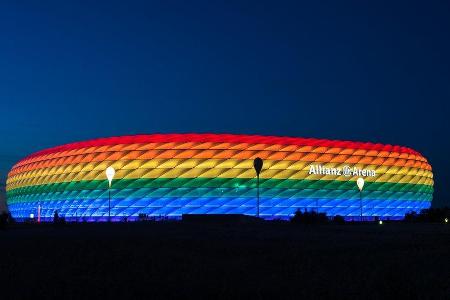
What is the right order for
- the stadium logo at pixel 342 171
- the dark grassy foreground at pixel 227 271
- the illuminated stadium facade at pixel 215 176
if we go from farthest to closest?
the stadium logo at pixel 342 171, the illuminated stadium facade at pixel 215 176, the dark grassy foreground at pixel 227 271

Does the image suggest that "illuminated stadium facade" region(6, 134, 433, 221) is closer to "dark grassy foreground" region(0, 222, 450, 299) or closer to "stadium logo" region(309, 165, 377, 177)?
"stadium logo" region(309, 165, 377, 177)

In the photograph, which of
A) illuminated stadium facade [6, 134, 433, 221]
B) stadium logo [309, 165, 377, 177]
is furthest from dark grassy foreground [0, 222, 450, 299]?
A: stadium logo [309, 165, 377, 177]

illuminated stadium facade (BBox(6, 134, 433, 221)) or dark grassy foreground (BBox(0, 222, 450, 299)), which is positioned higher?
illuminated stadium facade (BBox(6, 134, 433, 221))

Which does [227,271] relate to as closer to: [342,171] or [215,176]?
[215,176]

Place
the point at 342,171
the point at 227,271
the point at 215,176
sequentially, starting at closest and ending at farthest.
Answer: the point at 227,271 < the point at 215,176 < the point at 342,171

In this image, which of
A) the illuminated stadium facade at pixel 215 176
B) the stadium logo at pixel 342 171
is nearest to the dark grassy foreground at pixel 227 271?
the illuminated stadium facade at pixel 215 176

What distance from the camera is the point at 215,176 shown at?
2345 inches

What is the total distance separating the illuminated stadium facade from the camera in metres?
59.7

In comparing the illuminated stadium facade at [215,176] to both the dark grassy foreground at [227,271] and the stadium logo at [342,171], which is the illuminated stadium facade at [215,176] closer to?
the stadium logo at [342,171]

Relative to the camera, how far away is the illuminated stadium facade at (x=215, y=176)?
2349 inches

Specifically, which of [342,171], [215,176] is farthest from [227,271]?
[342,171]

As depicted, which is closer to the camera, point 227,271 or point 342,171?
point 227,271

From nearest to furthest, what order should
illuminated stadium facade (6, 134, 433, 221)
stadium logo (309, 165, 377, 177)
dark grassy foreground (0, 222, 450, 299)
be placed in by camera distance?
dark grassy foreground (0, 222, 450, 299) < illuminated stadium facade (6, 134, 433, 221) < stadium logo (309, 165, 377, 177)

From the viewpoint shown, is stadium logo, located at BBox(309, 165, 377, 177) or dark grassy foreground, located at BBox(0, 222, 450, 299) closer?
dark grassy foreground, located at BBox(0, 222, 450, 299)
